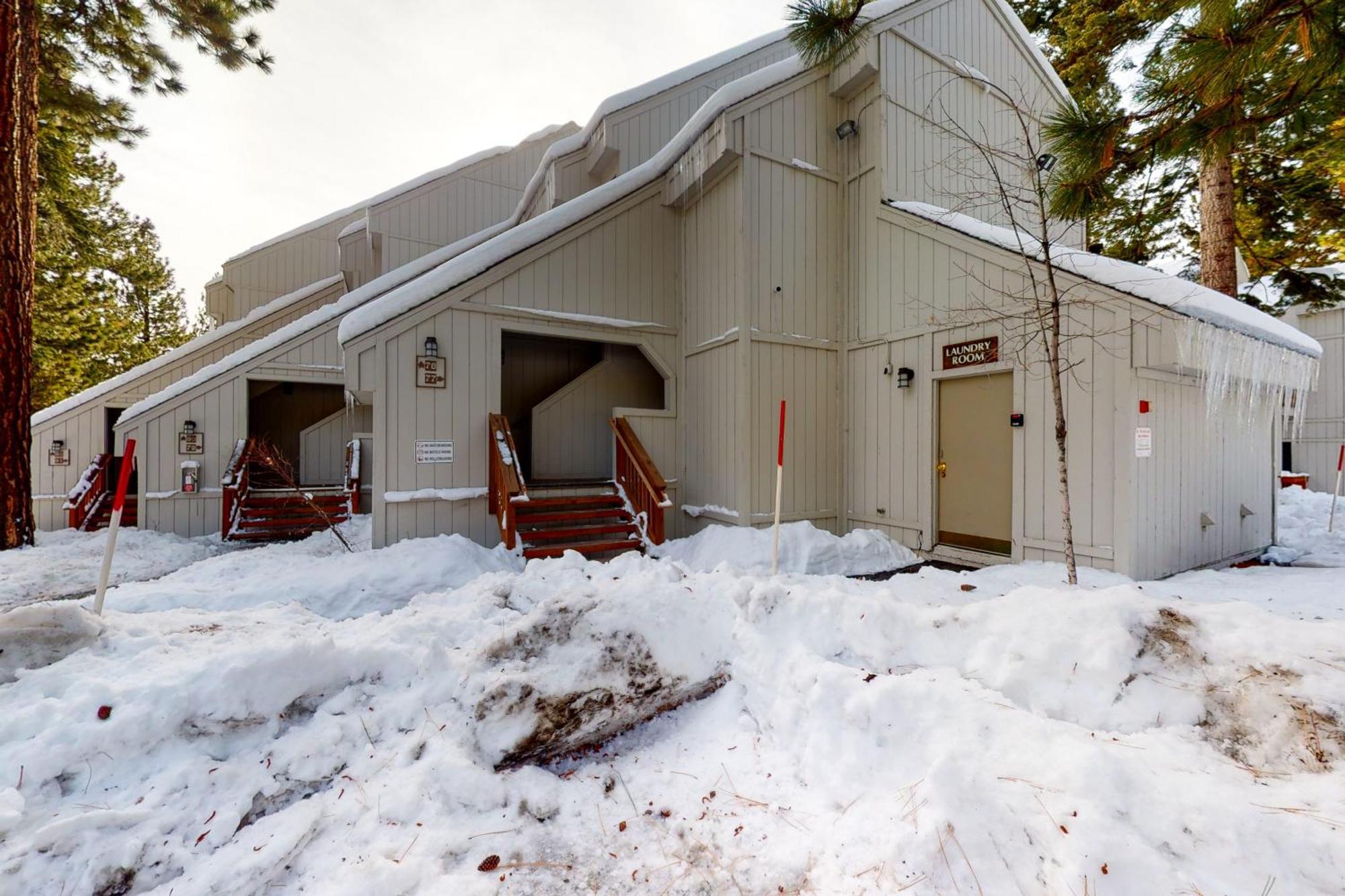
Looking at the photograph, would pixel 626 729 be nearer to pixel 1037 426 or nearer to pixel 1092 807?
pixel 1092 807

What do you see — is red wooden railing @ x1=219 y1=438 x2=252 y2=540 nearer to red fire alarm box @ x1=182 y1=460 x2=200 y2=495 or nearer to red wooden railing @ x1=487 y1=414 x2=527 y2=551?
red fire alarm box @ x1=182 y1=460 x2=200 y2=495

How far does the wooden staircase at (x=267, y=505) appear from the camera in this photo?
24.4ft

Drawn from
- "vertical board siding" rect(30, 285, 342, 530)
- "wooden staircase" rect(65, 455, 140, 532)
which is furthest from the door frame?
"wooden staircase" rect(65, 455, 140, 532)

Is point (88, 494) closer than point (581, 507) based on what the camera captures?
No

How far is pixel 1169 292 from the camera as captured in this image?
4.20 metres

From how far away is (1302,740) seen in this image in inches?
75.3

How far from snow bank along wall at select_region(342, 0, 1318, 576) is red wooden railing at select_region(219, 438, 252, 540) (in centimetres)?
334

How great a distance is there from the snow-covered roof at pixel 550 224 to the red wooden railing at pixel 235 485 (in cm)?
345

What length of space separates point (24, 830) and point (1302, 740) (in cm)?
466

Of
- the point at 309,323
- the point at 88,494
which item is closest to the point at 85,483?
the point at 88,494

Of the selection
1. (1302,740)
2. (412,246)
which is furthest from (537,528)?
(412,246)

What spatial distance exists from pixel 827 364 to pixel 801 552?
262 centimetres

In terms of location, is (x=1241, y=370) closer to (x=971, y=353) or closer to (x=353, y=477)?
(x=971, y=353)

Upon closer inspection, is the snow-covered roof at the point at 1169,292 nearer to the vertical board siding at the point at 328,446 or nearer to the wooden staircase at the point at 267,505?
the wooden staircase at the point at 267,505
